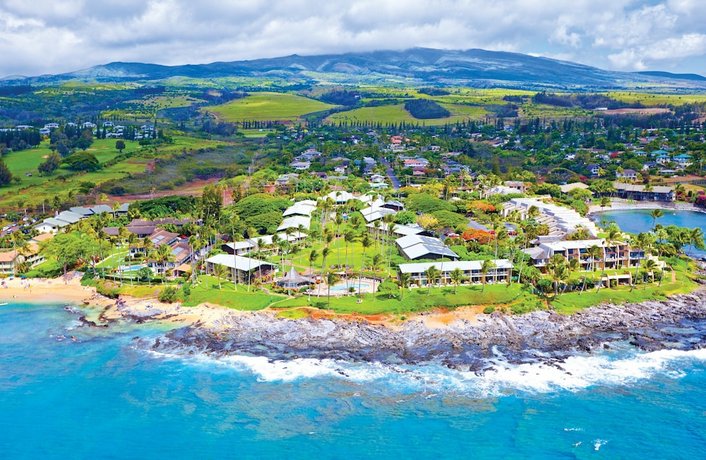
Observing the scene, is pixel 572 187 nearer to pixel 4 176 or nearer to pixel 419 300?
pixel 419 300

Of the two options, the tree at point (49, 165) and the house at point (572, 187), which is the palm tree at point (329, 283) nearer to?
the house at point (572, 187)

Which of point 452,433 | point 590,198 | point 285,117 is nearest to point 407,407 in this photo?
point 452,433

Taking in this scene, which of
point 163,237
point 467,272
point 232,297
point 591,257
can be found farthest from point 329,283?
point 163,237

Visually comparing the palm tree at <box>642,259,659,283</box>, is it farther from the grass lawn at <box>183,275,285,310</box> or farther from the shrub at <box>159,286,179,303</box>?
the shrub at <box>159,286,179,303</box>

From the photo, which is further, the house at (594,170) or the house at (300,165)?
the house at (300,165)

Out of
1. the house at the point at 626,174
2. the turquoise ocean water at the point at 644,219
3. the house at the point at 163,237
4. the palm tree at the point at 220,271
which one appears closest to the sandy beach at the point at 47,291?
the house at the point at 163,237

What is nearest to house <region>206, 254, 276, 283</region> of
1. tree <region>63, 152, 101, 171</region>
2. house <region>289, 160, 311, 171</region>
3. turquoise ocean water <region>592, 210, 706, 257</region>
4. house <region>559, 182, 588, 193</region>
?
turquoise ocean water <region>592, 210, 706, 257</region>

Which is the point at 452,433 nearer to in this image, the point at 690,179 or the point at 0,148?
the point at 690,179

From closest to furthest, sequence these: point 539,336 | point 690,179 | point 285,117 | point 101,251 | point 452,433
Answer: point 452,433
point 539,336
point 101,251
point 690,179
point 285,117
